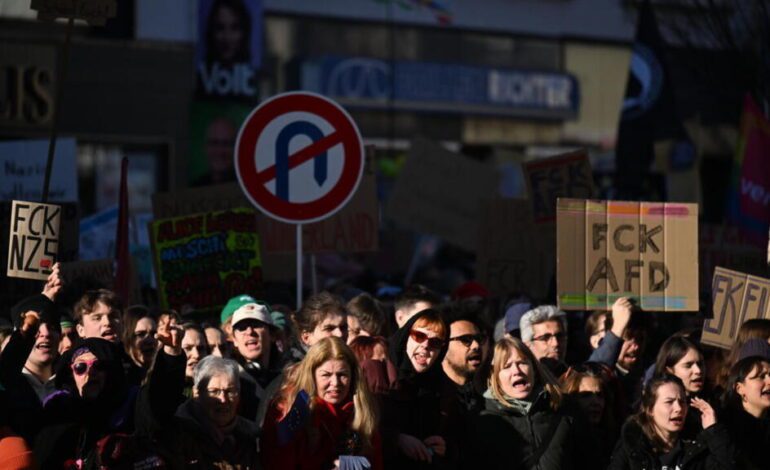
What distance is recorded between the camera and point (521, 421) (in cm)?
777

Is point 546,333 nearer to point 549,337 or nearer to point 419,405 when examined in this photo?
point 549,337

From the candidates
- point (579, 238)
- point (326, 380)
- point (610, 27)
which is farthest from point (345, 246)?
point (610, 27)

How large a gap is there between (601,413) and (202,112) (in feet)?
61.6

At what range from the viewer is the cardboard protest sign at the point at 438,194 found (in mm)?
16219

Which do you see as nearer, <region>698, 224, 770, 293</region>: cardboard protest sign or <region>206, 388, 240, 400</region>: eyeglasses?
<region>206, 388, 240, 400</region>: eyeglasses

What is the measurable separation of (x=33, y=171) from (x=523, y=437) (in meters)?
7.34

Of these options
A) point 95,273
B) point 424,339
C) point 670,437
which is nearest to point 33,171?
point 95,273

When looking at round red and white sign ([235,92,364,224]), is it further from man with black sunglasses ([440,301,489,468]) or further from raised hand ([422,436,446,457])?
raised hand ([422,436,446,457])

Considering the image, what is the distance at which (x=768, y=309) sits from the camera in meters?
10.4

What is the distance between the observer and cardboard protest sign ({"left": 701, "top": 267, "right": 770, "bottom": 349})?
32.7 ft

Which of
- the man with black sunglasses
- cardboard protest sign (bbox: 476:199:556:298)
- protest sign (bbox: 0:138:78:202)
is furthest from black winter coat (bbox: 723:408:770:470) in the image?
protest sign (bbox: 0:138:78:202)

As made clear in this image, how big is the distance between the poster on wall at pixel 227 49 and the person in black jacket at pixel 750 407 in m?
18.8

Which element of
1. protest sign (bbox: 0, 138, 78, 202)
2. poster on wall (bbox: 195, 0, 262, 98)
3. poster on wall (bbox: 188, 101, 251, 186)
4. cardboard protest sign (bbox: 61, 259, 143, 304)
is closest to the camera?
cardboard protest sign (bbox: 61, 259, 143, 304)

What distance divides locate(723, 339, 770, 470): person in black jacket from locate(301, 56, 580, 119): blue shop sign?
2031 centimetres
